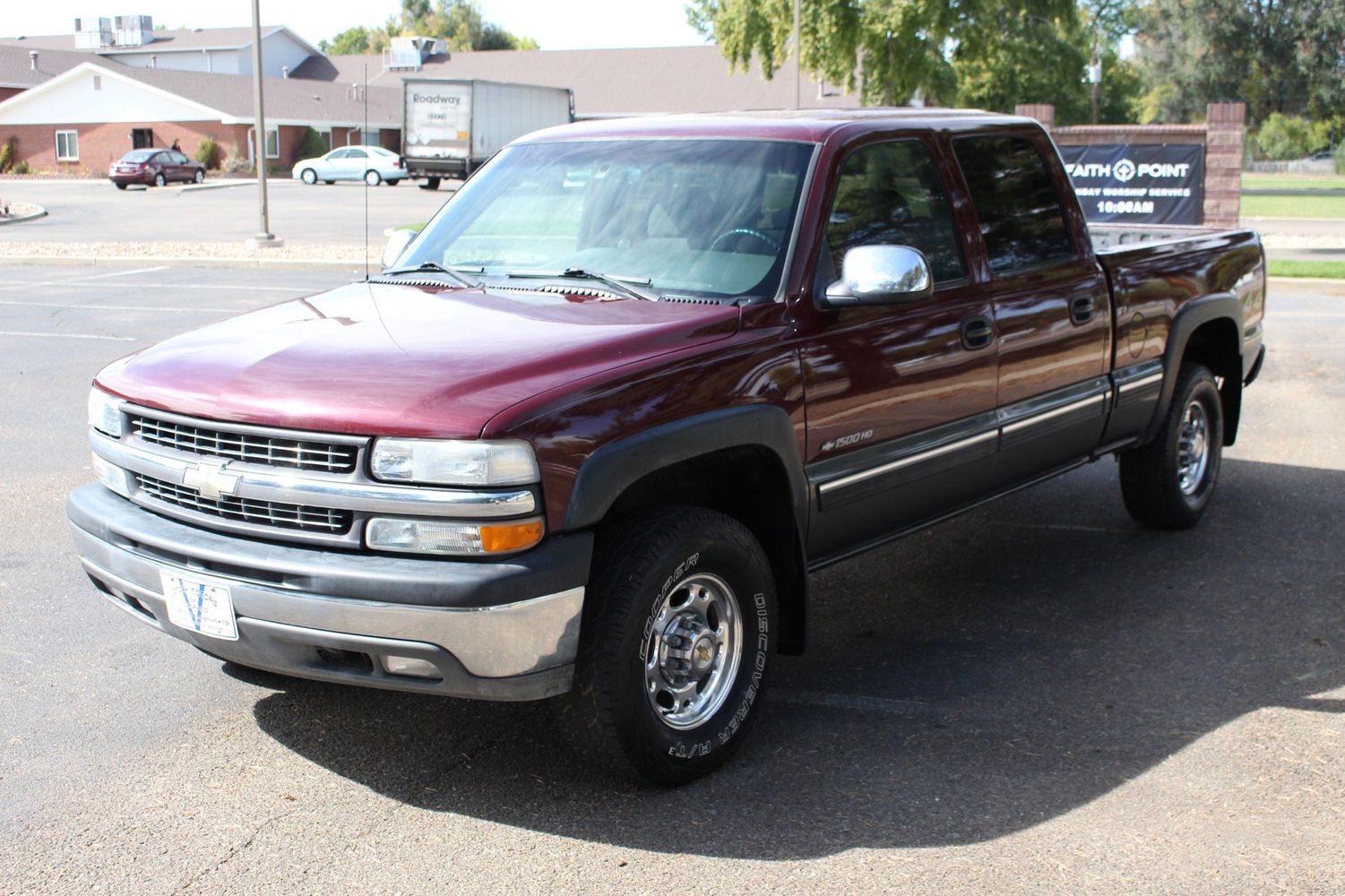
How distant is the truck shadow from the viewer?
4.00m

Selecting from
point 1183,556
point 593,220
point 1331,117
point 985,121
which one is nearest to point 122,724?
point 593,220

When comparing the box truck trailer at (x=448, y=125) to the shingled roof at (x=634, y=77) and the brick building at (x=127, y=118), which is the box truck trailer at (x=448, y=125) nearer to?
the brick building at (x=127, y=118)

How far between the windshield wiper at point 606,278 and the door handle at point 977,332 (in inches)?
48.4

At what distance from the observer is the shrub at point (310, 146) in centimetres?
6631

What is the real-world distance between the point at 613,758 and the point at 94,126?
6935cm

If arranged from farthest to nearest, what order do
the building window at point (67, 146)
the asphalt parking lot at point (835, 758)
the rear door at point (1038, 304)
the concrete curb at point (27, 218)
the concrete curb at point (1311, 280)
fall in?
the building window at point (67, 146), the concrete curb at point (27, 218), the concrete curb at point (1311, 280), the rear door at point (1038, 304), the asphalt parking lot at point (835, 758)

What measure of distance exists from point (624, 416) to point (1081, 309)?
8.93ft

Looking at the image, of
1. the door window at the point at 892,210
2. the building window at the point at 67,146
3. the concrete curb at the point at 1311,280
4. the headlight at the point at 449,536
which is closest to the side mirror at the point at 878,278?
the door window at the point at 892,210

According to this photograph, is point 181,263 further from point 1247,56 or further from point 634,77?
point 1247,56

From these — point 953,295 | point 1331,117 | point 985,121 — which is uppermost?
point 1331,117

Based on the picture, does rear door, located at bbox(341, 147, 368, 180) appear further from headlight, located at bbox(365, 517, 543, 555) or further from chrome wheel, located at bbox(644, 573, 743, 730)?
headlight, located at bbox(365, 517, 543, 555)

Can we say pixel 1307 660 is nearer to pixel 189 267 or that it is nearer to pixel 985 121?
pixel 985 121

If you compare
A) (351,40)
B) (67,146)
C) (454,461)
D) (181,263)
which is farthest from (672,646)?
(351,40)

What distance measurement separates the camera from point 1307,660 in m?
5.22
